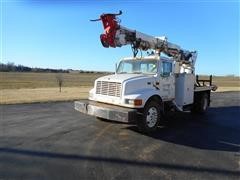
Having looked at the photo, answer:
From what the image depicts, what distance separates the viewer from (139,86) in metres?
9.48

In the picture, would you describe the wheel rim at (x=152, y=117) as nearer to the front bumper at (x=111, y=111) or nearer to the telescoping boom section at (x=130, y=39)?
the front bumper at (x=111, y=111)

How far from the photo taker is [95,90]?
33.8 feet

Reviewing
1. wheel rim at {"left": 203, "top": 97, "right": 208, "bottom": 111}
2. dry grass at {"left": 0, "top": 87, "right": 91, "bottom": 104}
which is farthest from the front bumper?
dry grass at {"left": 0, "top": 87, "right": 91, "bottom": 104}

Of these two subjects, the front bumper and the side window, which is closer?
the front bumper

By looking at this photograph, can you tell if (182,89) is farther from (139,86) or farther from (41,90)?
(41,90)

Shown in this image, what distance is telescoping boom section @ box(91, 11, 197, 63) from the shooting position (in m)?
10.3

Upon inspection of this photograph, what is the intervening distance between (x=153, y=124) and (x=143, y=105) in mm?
793

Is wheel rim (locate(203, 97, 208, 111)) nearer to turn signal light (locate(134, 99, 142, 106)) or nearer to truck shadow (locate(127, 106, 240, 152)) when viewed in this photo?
truck shadow (locate(127, 106, 240, 152))

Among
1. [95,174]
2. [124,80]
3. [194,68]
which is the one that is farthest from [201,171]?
[194,68]

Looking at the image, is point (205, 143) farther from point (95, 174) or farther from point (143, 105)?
point (95, 174)

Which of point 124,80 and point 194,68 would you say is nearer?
point 124,80

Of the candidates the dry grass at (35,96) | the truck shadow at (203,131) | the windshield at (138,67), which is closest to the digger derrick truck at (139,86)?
the windshield at (138,67)

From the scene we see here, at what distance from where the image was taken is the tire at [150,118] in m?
9.11

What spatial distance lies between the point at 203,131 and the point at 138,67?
297 centimetres
